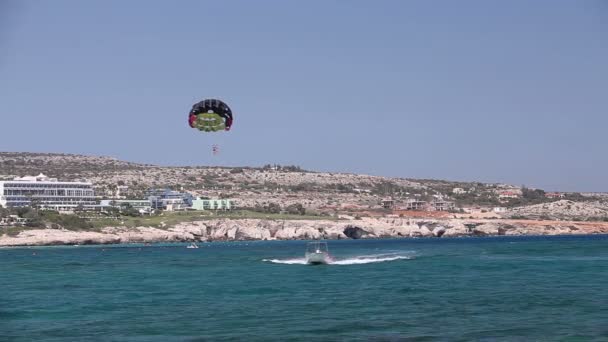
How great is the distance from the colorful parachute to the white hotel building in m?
109

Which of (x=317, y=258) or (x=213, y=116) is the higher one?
(x=213, y=116)

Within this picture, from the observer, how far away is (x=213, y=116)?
166 feet

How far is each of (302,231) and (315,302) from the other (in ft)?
361

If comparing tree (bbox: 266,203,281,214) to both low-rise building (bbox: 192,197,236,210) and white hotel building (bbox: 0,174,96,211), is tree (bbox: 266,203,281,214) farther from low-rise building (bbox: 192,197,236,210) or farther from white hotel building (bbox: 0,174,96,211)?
white hotel building (bbox: 0,174,96,211)

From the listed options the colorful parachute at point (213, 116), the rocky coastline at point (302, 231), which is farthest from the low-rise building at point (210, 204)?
the colorful parachute at point (213, 116)

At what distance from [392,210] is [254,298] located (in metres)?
143

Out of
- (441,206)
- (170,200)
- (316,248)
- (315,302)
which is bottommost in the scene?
(315,302)

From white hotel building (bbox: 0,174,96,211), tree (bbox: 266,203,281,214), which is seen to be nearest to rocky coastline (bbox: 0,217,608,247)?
tree (bbox: 266,203,281,214)

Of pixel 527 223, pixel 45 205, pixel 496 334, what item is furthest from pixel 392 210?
pixel 496 334

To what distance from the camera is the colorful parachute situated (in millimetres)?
50438

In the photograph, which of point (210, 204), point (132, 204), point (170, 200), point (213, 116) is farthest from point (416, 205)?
point (213, 116)

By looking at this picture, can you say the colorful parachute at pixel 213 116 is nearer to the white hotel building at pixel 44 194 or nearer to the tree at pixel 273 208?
the white hotel building at pixel 44 194

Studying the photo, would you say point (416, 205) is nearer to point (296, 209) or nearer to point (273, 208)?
point (296, 209)

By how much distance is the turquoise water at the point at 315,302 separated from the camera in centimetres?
3116
